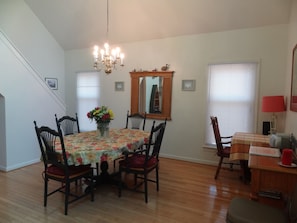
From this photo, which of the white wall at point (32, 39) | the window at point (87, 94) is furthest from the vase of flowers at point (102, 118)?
the white wall at point (32, 39)

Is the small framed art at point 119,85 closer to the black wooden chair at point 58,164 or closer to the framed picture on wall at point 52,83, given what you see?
the framed picture on wall at point 52,83

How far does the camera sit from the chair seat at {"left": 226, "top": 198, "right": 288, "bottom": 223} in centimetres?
162

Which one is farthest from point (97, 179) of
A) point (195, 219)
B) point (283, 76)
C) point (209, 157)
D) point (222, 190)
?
point (283, 76)

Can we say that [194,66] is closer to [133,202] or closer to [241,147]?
[241,147]

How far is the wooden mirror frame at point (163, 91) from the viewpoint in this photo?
15.2ft

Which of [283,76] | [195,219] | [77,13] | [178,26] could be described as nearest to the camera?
[195,219]

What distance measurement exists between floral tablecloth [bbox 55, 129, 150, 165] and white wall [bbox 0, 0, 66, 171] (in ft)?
5.07

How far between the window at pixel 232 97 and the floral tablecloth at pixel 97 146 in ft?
5.62

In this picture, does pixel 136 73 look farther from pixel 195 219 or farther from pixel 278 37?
pixel 195 219

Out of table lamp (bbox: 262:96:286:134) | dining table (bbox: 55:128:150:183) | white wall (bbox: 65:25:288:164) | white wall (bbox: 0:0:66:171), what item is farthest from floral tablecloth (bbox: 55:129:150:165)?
table lamp (bbox: 262:96:286:134)

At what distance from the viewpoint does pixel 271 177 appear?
6.11ft

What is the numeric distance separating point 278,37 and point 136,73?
9.39 feet

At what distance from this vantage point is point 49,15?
503 cm

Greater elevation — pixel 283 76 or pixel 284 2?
pixel 284 2
